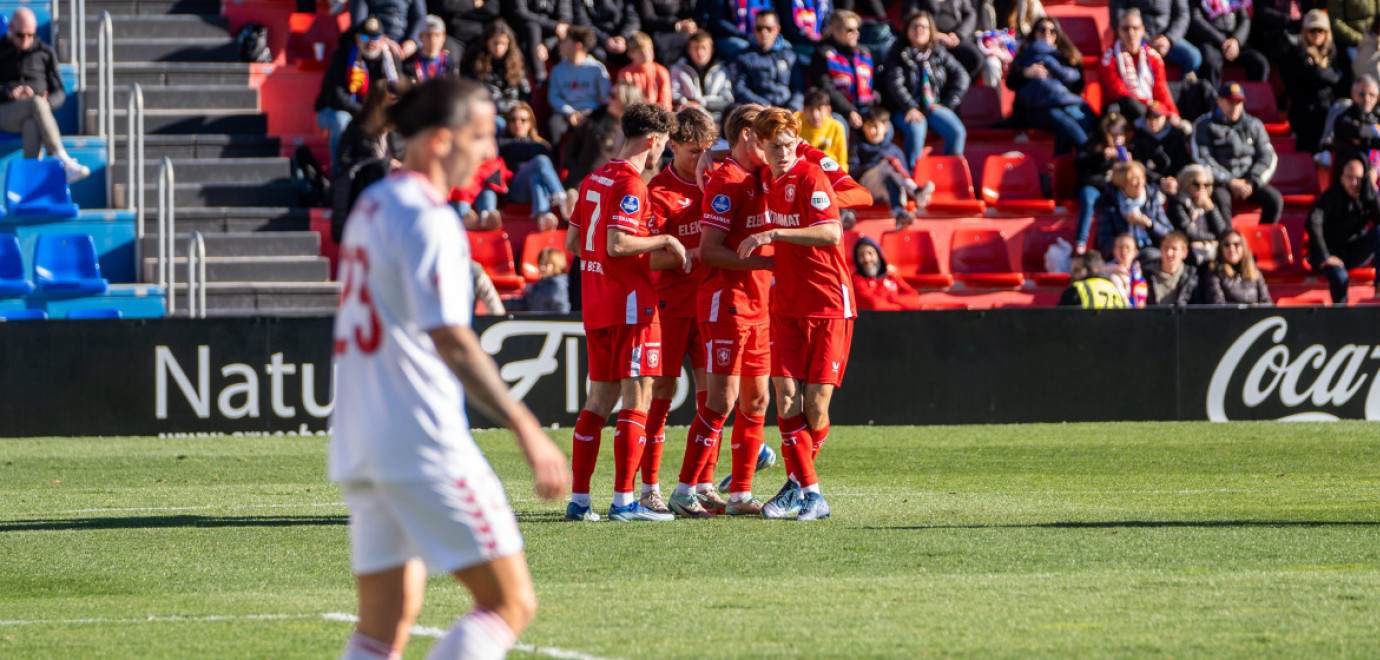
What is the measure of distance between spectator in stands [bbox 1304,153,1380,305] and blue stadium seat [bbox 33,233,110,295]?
1320cm

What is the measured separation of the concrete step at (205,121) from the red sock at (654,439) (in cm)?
1217

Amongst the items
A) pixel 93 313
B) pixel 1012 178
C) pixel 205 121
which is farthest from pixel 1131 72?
pixel 93 313

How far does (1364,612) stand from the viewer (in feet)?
21.6

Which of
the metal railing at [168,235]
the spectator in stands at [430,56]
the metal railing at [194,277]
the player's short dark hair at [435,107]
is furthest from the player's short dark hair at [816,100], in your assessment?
the player's short dark hair at [435,107]

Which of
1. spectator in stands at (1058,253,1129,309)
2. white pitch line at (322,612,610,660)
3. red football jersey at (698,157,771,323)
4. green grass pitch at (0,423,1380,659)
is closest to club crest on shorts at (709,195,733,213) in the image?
red football jersey at (698,157,771,323)

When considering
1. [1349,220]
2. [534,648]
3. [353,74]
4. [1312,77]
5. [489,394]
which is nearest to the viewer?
[489,394]

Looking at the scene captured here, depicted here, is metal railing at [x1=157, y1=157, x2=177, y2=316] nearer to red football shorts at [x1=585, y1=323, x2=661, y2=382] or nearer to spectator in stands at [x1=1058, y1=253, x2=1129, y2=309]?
spectator in stands at [x1=1058, y1=253, x2=1129, y2=309]

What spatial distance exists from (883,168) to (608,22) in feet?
12.8

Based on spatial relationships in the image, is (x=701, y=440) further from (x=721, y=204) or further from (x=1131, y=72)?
(x=1131, y=72)

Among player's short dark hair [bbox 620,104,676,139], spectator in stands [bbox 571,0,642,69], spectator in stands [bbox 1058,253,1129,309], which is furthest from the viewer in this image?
spectator in stands [bbox 571,0,642,69]

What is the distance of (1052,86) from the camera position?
829 inches

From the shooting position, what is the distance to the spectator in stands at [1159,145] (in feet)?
67.3

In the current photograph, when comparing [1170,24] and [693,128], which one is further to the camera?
[1170,24]

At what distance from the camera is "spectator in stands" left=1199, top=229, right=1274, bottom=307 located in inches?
715
